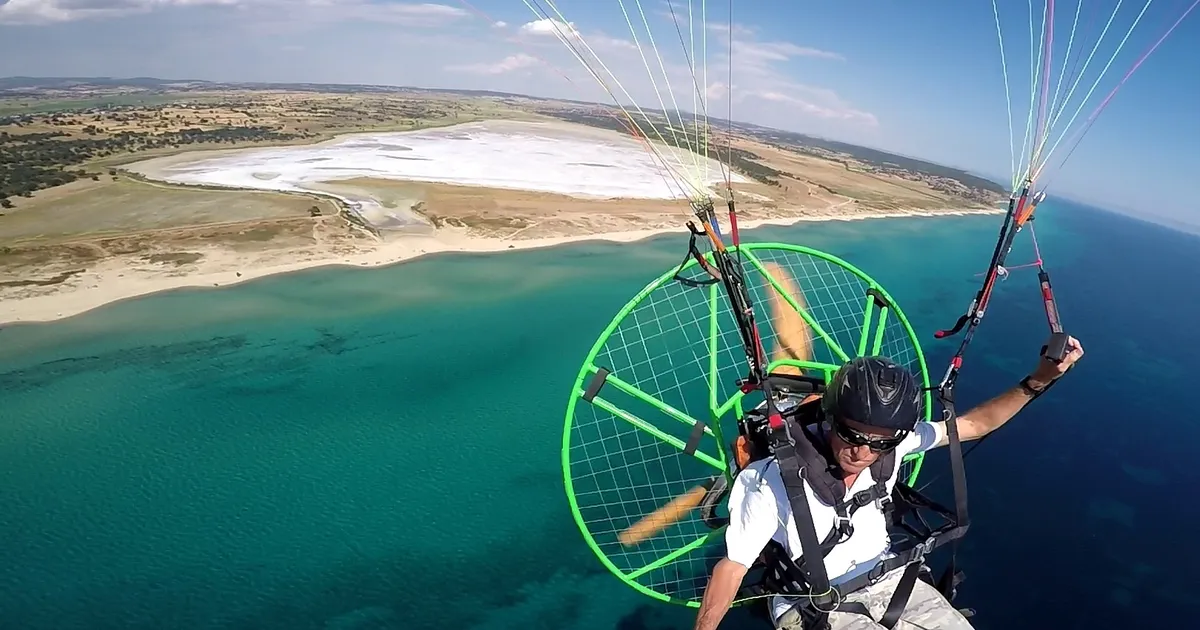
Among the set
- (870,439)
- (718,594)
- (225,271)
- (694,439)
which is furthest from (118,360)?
(870,439)

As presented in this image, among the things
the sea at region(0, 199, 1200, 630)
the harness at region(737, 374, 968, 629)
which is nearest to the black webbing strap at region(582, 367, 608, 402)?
the harness at region(737, 374, 968, 629)

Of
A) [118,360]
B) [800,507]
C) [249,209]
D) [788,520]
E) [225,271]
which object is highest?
[800,507]

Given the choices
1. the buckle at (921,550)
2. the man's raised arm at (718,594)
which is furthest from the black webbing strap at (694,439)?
the man's raised arm at (718,594)

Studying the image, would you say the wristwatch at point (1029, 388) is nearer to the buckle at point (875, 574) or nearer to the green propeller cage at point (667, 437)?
the buckle at point (875, 574)

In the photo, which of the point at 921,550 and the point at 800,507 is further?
the point at 921,550

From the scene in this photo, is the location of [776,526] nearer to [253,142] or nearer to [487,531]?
[487,531]

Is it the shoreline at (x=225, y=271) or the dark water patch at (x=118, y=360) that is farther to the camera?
the shoreline at (x=225, y=271)

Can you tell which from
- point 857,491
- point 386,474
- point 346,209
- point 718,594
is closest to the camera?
point 718,594

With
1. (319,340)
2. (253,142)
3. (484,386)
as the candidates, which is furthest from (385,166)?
(484,386)

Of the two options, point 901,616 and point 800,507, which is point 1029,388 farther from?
point 800,507
